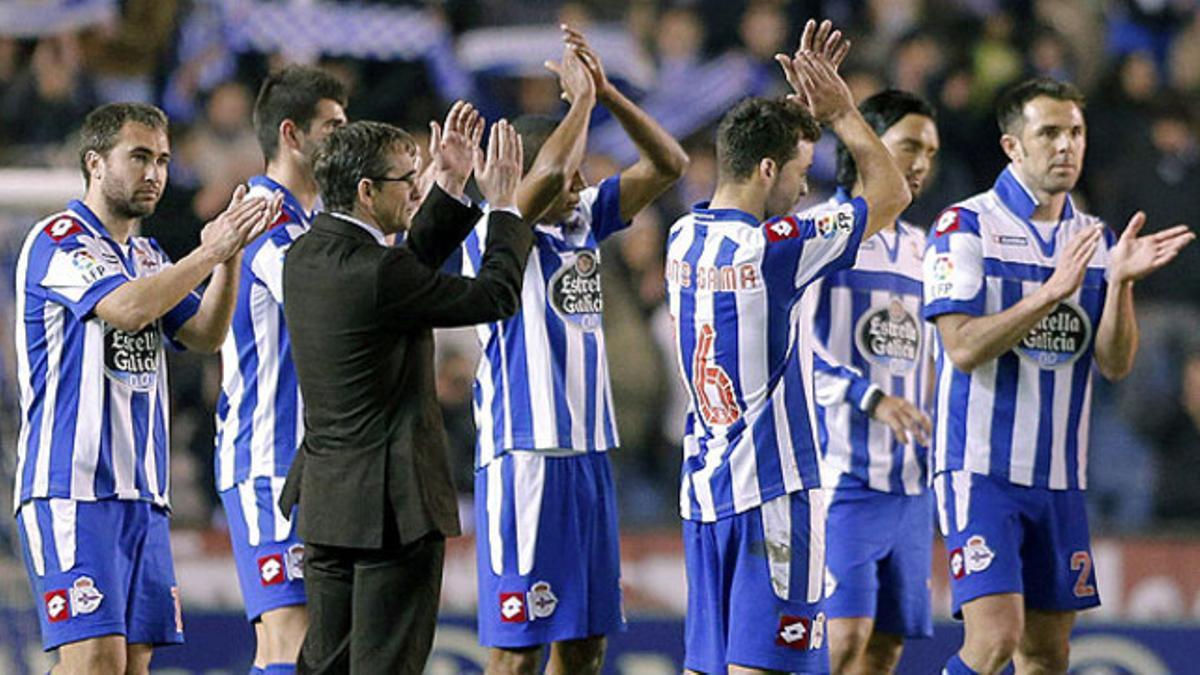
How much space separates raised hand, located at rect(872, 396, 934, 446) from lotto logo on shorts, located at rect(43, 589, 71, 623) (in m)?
2.82

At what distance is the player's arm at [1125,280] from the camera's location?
6379 mm

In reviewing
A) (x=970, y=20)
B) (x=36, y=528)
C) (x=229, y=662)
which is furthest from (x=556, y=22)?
(x=36, y=528)

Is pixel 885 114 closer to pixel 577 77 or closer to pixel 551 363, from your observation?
pixel 577 77

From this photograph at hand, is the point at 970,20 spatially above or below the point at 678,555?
above

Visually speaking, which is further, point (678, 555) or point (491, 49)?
point (491, 49)

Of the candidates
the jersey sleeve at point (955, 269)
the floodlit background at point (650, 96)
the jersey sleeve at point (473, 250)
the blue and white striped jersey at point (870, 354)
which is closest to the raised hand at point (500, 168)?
the jersey sleeve at point (473, 250)

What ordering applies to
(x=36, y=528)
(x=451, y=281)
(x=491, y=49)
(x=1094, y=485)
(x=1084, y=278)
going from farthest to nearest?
(x=491, y=49)
(x=1094, y=485)
(x=1084, y=278)
(x=36, y=528)
(x=451, y=281)

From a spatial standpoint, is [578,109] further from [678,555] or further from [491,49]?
[491,49]

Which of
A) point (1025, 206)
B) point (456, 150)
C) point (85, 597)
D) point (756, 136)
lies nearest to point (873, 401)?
point (1025, 206)

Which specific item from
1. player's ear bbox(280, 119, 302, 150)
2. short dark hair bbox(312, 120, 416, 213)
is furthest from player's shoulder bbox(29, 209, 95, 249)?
short dark hair bbox(312, 120, 416, 213)

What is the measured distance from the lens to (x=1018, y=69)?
1127 centimetres

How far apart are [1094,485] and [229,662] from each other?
14.4 ft

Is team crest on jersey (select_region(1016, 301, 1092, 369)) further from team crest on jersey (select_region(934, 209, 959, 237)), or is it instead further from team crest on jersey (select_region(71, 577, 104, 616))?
team crest on jersey (select_region(71, 577, 104, 616))

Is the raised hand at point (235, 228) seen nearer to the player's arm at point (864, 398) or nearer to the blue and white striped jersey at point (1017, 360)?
the player's arm at point (864, 398)
